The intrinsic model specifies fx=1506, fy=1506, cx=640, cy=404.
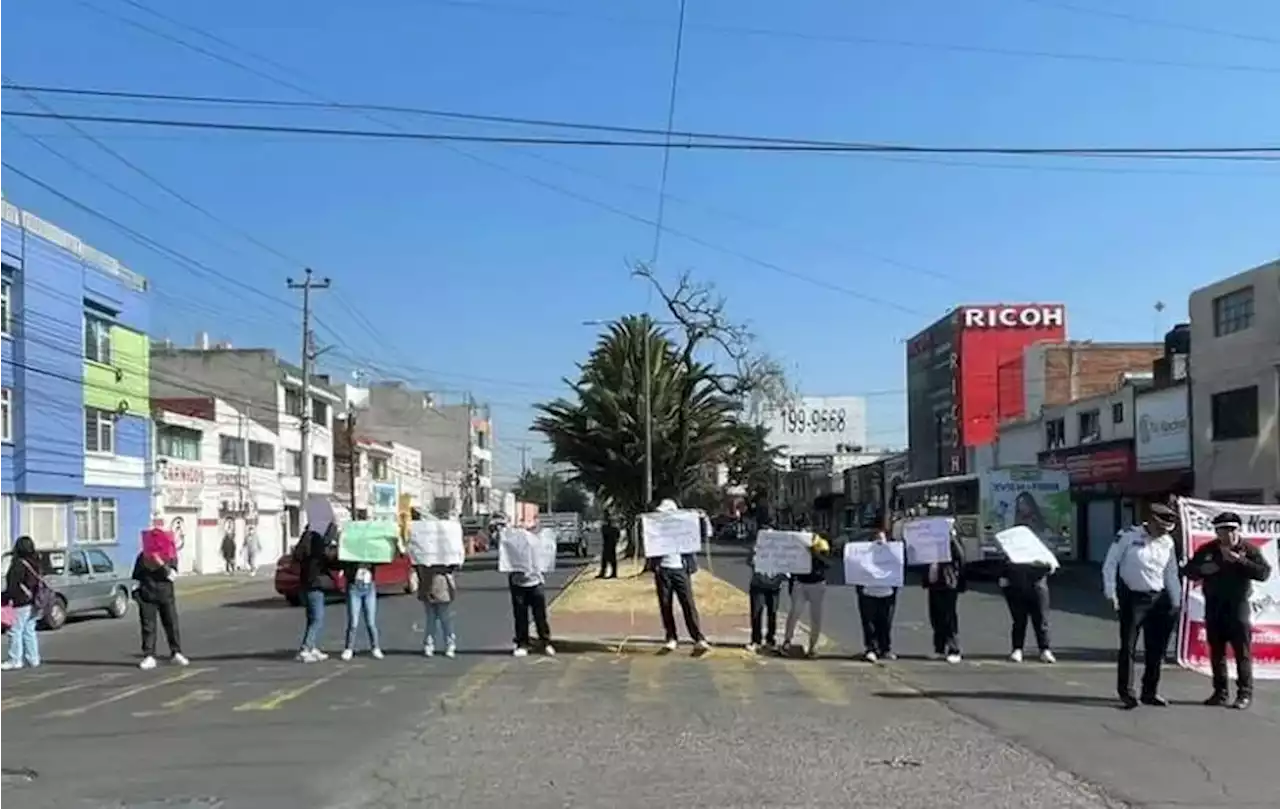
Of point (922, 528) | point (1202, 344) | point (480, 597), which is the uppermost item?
point (1202, 344)

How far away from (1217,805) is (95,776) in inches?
281

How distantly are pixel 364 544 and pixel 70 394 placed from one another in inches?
1186

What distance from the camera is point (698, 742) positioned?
1127 centimetres

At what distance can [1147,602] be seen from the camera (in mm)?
13828

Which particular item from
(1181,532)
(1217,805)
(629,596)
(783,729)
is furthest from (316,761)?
(629,596)

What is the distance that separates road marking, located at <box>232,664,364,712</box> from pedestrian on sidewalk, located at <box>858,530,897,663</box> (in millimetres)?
6336

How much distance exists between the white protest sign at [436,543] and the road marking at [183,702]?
3876 millimetres

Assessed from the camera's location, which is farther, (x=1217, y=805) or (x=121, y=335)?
(x=121, y=335)

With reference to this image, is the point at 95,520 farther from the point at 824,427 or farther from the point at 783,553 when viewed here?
the point at 824,427

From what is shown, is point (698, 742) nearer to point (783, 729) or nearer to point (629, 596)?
point (783, 729)

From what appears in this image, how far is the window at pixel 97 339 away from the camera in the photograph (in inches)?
1863

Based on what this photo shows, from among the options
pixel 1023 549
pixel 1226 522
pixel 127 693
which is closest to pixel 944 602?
pixel 1023 549

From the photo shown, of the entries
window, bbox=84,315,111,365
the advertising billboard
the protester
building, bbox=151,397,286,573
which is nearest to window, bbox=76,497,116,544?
building, bbox=151,397,286,573

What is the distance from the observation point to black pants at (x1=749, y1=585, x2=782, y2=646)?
63.4 ft
